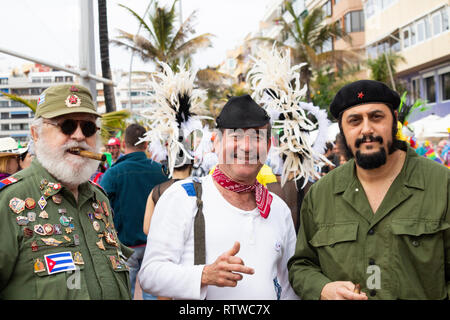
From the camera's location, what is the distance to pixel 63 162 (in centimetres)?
257

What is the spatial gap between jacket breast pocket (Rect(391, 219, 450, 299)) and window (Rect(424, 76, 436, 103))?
76.9 ft

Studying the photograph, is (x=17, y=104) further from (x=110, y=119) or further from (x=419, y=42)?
(x=419, y=42)

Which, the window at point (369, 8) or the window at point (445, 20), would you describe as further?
the window at point (369, 8)

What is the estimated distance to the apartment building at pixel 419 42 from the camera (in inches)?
853

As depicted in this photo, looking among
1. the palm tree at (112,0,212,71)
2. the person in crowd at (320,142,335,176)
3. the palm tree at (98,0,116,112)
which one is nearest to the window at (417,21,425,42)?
the palm tree at (112,0,212,71)

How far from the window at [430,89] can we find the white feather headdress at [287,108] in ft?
74.0

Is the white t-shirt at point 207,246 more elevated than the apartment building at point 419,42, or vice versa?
the apartment building at point 419,42

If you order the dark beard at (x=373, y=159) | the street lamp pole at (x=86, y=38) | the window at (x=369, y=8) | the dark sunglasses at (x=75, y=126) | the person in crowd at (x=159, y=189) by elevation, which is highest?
the window at (x=369, y=8)

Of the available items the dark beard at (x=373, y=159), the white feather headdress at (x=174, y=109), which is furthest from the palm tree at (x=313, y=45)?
the dark beard at (x=373, y=159)

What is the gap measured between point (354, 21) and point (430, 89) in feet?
39.8

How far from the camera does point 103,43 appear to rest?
593 inches

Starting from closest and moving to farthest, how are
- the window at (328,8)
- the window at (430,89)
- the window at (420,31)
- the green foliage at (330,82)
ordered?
the window at (420,31) → the window at (430,89) → the green foliage at (330,82) → the window at (328,8)

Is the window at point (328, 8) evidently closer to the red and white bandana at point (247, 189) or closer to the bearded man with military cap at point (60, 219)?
the red and white bandana at point (247, 189)

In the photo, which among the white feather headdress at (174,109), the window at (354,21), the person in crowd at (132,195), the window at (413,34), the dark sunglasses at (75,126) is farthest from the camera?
the window at (354,21)
